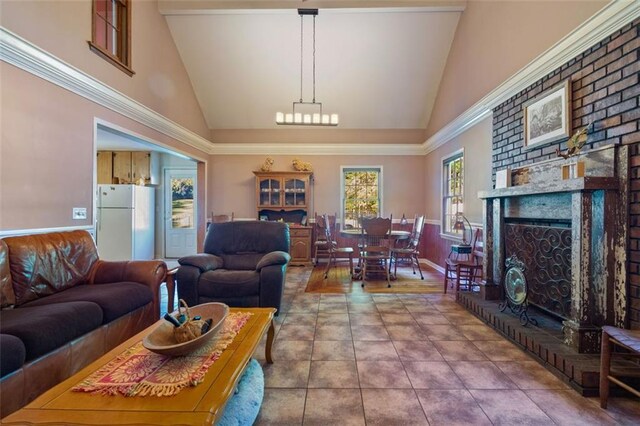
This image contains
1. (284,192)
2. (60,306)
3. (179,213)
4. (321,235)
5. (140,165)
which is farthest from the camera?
(179,213)

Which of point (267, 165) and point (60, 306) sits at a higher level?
point (267, 165)

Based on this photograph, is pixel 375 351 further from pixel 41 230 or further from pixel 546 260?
pixel 41 230

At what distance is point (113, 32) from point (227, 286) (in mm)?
3393

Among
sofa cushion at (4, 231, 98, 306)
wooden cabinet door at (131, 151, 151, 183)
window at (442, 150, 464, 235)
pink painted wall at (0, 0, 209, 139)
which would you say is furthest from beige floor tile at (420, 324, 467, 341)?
wooden cabinet door at (131, 151, 151, 183)

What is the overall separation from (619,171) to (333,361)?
7.87ft

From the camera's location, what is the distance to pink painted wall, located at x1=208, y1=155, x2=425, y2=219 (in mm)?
6637

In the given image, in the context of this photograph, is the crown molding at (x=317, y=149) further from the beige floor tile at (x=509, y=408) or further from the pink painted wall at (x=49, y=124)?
the beige floor tile at (x=509, y=408)

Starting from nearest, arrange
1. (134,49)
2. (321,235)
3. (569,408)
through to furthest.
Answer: (569,408) → (134,49) → (321,235)

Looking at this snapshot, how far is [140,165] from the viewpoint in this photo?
672 cm

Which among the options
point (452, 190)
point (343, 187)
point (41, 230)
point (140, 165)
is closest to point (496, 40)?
point (452, 190)

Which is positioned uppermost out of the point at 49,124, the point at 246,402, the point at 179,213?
the point at 49,124

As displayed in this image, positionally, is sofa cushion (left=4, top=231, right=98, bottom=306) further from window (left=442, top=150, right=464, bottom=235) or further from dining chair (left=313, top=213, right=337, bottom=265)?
window (left=442, top=150, right=464, bottom=235)

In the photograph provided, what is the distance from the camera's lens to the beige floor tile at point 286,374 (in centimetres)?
193

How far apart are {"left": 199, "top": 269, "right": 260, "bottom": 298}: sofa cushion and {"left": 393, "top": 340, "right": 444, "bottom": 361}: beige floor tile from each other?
4.75 ft
